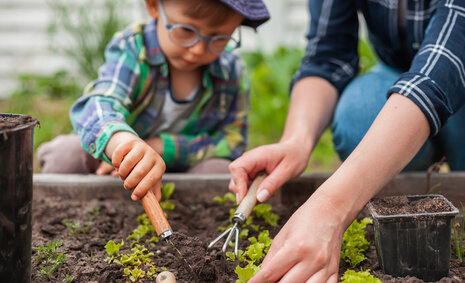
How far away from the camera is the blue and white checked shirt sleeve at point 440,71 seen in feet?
5.55

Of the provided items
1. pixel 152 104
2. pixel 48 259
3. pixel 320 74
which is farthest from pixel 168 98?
pixel 48 259

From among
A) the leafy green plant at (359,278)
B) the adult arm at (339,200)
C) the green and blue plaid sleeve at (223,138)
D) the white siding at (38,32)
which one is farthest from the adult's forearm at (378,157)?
the white siding at (38,32)

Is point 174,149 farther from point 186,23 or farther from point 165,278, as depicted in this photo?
point 165,278

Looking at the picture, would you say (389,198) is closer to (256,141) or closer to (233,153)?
(233,153)

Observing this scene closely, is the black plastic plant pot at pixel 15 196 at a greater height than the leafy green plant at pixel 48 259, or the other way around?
the black plastic plant pot at pixel 15 196

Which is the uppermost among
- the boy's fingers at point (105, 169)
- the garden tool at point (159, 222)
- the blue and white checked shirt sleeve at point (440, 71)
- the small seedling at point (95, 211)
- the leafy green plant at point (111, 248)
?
the blue and white checked shirt sleeve at point (440, 71)

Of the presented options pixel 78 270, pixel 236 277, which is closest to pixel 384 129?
pixel 236 277

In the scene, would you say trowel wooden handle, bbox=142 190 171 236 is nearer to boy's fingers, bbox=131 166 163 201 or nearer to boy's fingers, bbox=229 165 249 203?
boy's fingers, bbox=131 166 163 201

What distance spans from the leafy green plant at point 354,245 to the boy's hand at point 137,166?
0.65 metres

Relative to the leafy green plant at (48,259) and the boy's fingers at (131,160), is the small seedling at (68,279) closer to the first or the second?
the leafy green plant at (48,259)

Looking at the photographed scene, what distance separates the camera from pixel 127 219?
2.12 metres

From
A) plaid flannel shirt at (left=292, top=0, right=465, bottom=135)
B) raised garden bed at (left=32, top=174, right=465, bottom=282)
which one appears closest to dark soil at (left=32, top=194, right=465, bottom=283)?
raised garden bed at (left=32, top=174, right=465, bottom=282)

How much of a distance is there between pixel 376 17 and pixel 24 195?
5.45ft

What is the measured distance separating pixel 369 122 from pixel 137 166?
3.56 feet
